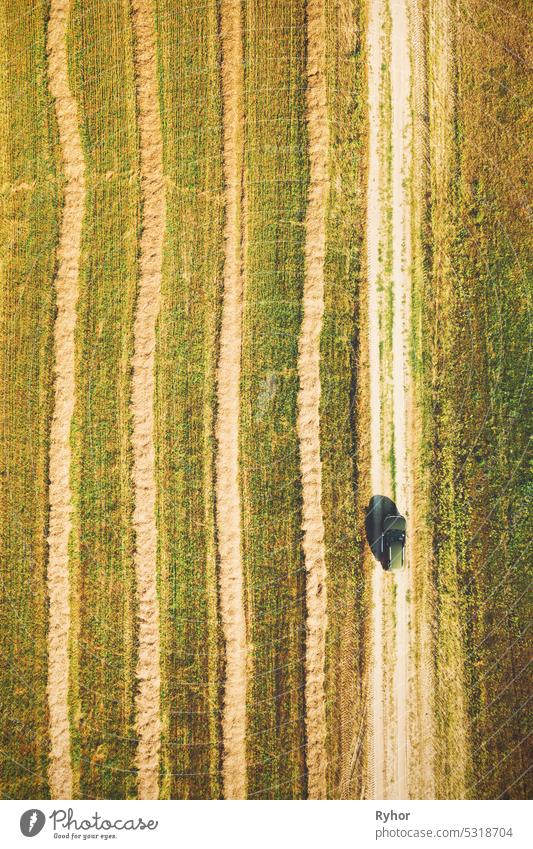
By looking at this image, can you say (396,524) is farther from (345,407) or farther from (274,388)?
(274,388)

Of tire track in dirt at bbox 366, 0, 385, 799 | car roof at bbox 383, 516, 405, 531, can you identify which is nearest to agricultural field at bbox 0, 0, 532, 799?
tire track in dirt at bbox 366, 0, 385, 799

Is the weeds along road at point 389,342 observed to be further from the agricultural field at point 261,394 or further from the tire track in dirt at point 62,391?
the tire track in dirt at point 62,391

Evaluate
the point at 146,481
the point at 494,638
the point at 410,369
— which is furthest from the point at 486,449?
the point at 146,481

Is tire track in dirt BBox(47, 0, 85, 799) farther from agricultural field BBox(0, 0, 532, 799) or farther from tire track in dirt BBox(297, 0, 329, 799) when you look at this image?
tire track in dirt BBox(297, 0, 329, 799)

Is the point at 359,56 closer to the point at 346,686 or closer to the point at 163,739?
the point at 346,686

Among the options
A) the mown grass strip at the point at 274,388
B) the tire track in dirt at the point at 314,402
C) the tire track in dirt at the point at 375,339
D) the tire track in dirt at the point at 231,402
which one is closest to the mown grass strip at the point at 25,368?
the tire track in dirt at the point at 231,402

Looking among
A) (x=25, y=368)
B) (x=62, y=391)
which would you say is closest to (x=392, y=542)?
(x=62, y=391)
